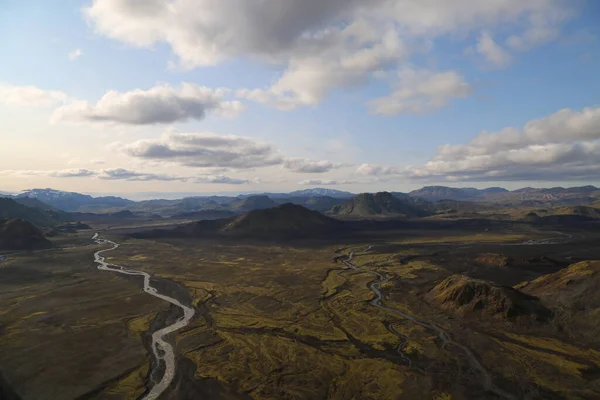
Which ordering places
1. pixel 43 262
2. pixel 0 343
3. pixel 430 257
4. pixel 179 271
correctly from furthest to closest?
pixel 430 257
pixel 43 262
pixel 179 271
pixel 0 343

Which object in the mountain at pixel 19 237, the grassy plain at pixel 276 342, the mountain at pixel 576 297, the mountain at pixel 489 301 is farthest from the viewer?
the mountain at pixel 19 237

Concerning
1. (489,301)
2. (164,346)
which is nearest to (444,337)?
(489,301)

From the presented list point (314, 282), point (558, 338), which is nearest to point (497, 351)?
point (558, 338)

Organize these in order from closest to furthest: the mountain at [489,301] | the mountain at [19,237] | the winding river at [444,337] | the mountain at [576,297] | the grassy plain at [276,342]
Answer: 1. the winding river at [444,337]
2. the grassy plain at [276,342]
3. the mountain at [576,297]
4. the mountain at [489,301]
5. the mountain at [19,237]

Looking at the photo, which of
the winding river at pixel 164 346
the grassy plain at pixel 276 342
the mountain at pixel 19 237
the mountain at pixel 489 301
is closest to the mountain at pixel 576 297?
the mountain at pixel 489 301

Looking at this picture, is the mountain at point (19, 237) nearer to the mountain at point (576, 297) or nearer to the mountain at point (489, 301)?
the mountain at point (489, 301)

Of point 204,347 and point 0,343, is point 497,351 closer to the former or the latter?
point 204,347
